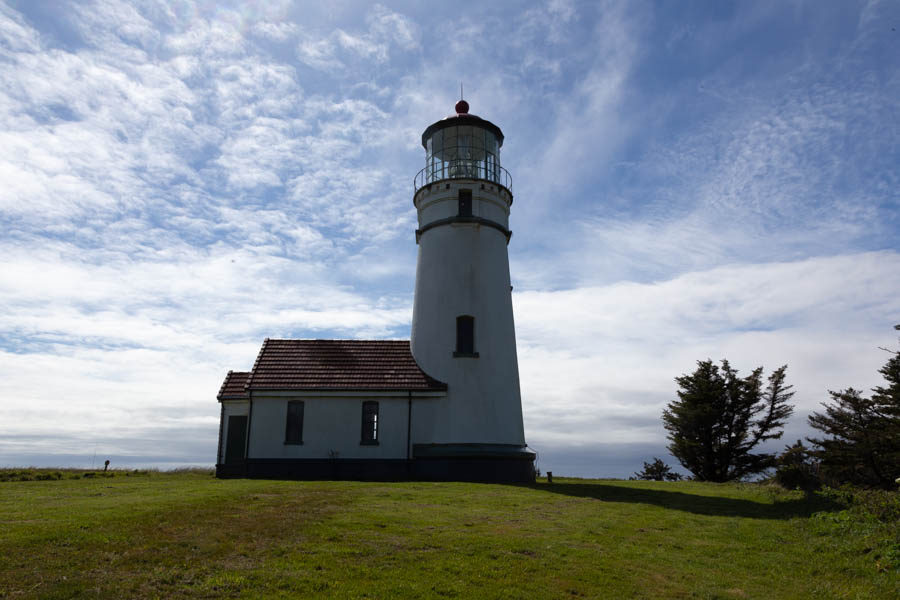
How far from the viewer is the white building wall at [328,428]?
23562 millimetres

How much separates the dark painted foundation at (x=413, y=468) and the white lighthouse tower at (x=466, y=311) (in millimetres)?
41

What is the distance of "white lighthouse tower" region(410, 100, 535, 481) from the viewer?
23.4m

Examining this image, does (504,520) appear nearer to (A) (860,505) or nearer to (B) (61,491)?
(A) (860,505)

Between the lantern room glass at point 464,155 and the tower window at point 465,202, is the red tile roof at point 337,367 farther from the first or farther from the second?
the lantern room glass at point 464,155

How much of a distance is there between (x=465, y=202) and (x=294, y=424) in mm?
10934

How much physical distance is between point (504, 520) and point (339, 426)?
11712mm

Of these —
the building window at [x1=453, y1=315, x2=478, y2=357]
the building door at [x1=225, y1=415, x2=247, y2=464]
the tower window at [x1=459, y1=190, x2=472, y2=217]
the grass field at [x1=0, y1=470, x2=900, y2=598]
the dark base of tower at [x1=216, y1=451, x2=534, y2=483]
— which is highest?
the tower window at [x1=459, y1=190, x2=472, y2=217]

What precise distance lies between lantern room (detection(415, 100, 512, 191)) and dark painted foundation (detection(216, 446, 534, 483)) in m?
11.0

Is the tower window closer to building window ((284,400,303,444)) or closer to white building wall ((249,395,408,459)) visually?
white building wall ((249,395,408,459))

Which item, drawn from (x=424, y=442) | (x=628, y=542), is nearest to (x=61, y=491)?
(x=424, y=442)

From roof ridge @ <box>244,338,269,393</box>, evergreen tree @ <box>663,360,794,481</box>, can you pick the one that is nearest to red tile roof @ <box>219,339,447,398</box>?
roof ridge @ <box>244,338,269,393</box>

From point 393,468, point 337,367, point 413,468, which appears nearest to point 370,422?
point 393,468

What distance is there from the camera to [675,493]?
66.9 ft

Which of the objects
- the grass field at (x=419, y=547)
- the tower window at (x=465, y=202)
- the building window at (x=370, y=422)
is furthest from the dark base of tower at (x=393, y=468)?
the tower window at (x=465, y=202)
